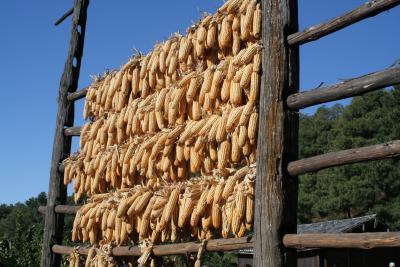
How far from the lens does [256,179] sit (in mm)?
4109

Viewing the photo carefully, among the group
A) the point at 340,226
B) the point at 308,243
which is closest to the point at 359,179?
the point at 340,226

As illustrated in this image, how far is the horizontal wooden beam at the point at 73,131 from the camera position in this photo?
22.0 ft

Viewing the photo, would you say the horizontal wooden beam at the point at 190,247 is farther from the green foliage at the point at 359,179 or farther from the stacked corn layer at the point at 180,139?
the green foliage at the point at 359,179

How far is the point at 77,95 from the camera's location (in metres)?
6.88

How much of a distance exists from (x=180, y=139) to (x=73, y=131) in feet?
7.90

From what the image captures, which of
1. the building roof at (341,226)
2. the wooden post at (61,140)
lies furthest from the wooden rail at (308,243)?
the building roof at (341,226)

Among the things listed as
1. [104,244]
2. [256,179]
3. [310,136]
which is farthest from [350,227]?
[310,136]

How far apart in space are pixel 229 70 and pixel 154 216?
1398 millimetres

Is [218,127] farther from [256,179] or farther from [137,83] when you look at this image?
[137,83]

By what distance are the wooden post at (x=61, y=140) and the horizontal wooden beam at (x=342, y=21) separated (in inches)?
144

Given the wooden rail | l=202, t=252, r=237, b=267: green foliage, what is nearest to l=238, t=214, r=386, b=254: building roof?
l=202, t=252, r=237, b=267: green foliage

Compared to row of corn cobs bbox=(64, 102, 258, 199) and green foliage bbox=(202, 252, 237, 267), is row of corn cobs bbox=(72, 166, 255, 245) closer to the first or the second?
row of corn cobs bbox=(64, 102, 258, 199)

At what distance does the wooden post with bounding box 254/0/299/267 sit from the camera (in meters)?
3.93

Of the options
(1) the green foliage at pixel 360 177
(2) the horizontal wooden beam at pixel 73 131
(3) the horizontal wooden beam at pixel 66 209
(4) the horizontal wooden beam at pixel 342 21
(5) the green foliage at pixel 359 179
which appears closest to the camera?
(4) the horizontal wooden beam at pixel 342 21
